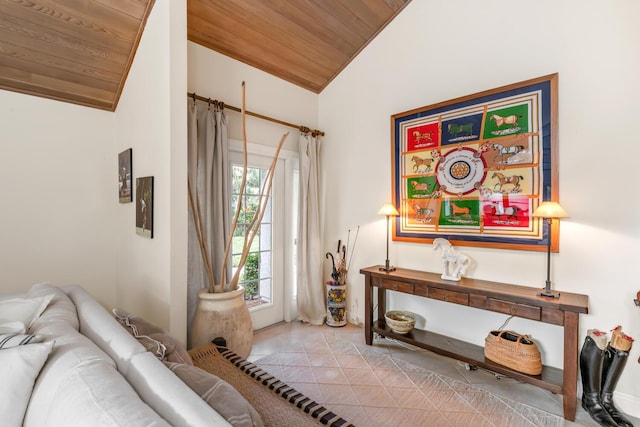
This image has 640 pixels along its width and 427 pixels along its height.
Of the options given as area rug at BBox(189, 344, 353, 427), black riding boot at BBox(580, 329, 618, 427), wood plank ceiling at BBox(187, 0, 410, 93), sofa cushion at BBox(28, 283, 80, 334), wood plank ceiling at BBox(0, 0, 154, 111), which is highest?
wood plank ceiling at BBox(187, 0, 410, 93)

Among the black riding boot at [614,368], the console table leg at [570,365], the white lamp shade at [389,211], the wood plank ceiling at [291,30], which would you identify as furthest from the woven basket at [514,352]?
the wood plank ceiling at [291,30]

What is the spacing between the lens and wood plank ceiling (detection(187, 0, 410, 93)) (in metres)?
2.51

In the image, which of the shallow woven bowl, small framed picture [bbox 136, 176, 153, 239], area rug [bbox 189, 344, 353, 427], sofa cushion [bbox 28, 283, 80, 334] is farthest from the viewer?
the shallow woven bowl

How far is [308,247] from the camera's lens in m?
3.42

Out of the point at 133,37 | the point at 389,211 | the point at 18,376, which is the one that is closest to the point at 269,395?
the point at 18,376

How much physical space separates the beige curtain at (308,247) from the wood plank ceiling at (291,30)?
79 centimetres

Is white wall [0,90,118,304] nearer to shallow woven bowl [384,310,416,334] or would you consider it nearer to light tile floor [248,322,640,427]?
light tile floor [248,322,640,427]

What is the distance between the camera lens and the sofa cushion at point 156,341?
124 centimetres

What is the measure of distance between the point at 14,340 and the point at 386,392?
206 centimetres

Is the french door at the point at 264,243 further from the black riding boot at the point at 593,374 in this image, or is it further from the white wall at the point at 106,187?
the black riding boot at the point at 593,374

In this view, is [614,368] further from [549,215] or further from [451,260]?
[451,260]

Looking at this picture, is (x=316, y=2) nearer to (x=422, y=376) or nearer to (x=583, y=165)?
(x=583, y=165)

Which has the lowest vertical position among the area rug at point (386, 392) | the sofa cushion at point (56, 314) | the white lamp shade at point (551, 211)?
the area rug at point (386, 392)

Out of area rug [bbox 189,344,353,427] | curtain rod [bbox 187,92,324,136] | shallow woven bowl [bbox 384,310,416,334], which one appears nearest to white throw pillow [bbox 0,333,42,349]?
area rug [bbox 189,344,353,427]
